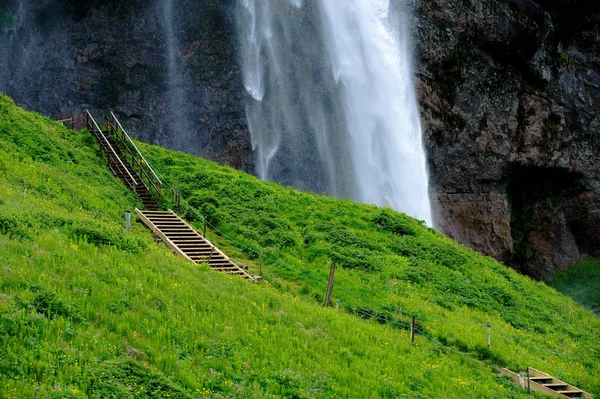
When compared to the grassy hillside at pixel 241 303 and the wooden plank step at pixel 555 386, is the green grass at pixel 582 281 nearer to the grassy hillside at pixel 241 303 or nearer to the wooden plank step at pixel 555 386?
the grassy hillside at pixel 241 303

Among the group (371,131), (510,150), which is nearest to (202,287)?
(371,131)

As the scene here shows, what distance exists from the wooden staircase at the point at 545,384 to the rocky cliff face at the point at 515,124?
29.0m

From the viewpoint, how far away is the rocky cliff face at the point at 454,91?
4247cm

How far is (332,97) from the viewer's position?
44.9 m

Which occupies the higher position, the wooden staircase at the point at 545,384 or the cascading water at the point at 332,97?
the cascading water at the point at 332,97

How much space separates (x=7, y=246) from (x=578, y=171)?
43.9 meters

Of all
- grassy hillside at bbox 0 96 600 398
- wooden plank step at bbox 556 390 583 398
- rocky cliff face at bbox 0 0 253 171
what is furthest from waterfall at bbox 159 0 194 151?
wooden plank step at bbox 556 390 583 398

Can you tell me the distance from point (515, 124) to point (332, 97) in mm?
13470

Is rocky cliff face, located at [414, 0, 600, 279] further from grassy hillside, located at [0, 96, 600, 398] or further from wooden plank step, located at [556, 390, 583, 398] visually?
wooden plank step, located at [556, 390, 583, 398]

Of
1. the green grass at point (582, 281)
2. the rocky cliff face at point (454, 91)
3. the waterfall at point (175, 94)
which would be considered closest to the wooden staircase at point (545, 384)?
the rocky cliff face at point (454, 91)

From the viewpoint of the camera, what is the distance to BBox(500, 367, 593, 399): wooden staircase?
1477 cm

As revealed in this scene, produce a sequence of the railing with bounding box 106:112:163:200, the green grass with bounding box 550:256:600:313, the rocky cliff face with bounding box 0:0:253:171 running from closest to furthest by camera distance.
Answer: the railing with bounding box 106:112:163:200 → the rocky cliff face with bounding box 0:0:253:171 → the green grass with bounding box 550:256:600:313

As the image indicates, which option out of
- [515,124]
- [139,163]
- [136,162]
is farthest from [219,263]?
[515,124]

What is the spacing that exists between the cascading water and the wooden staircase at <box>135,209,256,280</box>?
20778 millimetres
